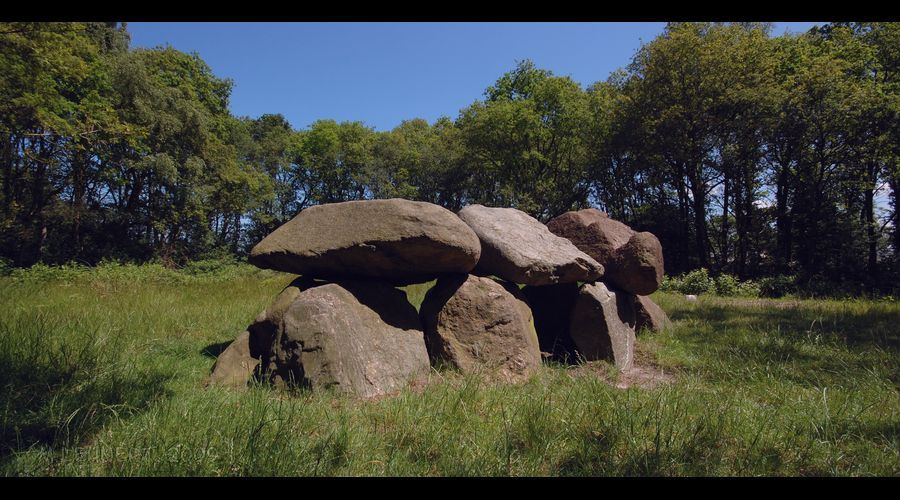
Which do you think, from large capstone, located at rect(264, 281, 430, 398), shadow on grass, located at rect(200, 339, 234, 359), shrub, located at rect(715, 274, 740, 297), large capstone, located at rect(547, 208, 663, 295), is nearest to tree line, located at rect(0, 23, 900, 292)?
shrub, located at rect(715, 274, 740, 297)

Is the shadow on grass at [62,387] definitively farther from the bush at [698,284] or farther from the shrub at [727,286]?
the shrub at [727,286]

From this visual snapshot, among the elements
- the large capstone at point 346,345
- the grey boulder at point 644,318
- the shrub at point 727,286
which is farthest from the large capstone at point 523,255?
the shrub at point 727,286

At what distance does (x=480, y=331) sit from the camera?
16.6 feet

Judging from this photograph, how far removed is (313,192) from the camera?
3500cm

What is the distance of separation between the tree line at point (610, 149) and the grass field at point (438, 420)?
9.28m

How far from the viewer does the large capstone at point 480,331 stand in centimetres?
491

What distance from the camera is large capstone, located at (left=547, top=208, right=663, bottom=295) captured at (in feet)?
19.7

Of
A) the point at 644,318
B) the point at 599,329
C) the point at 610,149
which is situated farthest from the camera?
the point at 610,149

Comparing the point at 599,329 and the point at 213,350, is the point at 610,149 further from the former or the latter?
the point at 213,350

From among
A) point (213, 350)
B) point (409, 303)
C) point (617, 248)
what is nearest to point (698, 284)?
point (617, 248)

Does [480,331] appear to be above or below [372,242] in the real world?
below

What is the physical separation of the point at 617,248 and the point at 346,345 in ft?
13.3

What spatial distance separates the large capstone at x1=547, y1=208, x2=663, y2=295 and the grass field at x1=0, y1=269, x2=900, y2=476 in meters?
1.25

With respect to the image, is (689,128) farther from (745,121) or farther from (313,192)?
(313,192)
